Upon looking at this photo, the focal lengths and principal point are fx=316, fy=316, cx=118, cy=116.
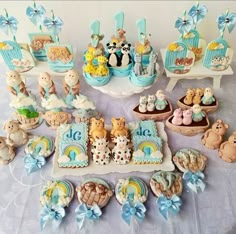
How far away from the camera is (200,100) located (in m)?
1.04

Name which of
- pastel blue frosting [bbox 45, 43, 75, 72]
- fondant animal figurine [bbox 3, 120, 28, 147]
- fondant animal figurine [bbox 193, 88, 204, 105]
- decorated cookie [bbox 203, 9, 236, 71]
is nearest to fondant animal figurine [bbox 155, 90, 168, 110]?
fondant animal figurine [bbox 193, 88, 204, 105]

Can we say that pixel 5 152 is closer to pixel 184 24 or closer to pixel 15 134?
pixel 15 134

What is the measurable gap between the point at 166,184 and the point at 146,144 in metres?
0.13

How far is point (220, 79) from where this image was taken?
1149mm

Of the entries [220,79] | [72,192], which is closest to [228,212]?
[72,192]

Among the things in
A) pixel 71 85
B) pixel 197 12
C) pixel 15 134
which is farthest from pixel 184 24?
pixel 15 134

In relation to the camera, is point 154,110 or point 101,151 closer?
point 101,151

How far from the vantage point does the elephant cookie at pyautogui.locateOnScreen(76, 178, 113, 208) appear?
817 mm

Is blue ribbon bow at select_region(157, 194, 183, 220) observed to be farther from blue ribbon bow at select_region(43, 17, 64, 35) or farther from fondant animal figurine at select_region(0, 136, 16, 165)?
blue ribbon bow at select_region(43, 17, 64, 35)

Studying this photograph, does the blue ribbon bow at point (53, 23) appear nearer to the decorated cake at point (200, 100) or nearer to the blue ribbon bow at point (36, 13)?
the blue ribbon bow at point (36, 13)

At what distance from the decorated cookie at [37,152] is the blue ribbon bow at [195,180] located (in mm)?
399

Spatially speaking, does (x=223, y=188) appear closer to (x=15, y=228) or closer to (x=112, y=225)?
(x=112, y=225)

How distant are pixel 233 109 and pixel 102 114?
1.47 ft

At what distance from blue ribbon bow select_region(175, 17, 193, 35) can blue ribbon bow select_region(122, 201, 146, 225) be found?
576mm
